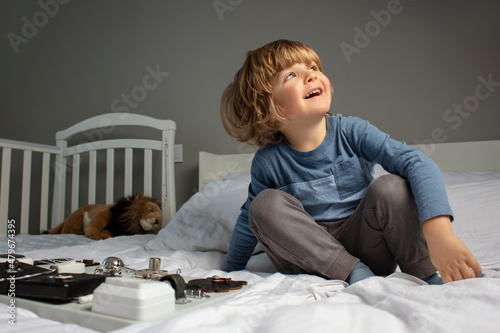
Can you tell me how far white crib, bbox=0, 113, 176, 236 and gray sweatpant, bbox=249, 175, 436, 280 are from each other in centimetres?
93

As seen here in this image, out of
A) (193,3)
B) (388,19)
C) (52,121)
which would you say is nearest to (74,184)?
(52,121)

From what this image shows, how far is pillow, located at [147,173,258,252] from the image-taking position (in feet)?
3.58

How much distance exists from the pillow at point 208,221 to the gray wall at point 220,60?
0.50 meters

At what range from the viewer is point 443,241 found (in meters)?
0.59

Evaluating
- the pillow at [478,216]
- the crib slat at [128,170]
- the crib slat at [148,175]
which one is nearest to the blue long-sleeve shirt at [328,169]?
the pillow at [478,216]

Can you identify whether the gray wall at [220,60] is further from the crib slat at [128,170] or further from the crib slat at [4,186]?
the crib slat at [4,186]

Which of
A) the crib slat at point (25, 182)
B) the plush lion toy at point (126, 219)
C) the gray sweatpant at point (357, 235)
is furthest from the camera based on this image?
the crib slat at point (25, 182)

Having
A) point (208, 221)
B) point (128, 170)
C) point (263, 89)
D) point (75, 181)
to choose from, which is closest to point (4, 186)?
point (75, 181)

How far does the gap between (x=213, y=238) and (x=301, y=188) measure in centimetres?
35

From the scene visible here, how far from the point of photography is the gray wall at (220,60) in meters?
1.40

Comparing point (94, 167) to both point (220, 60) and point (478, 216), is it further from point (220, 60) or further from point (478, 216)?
point (478, 216)

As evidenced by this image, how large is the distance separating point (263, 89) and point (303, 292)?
0.52 metres

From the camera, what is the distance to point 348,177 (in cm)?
85

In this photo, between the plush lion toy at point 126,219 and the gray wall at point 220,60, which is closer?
the gray wall at point 220,60
